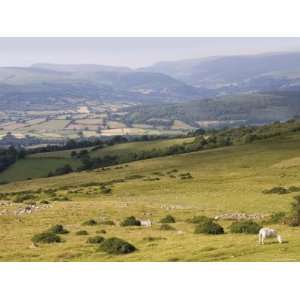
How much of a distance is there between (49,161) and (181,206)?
7107 cm

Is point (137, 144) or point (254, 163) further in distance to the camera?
point (137, 144)

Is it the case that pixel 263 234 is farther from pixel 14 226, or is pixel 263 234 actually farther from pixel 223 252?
pixel 14 226

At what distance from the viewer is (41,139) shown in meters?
181

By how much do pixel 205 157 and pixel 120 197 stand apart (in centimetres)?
3744

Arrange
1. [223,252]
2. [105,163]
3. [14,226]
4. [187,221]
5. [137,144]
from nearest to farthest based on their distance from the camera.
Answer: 1. [223,252]
2. [14,226]
3. [187,221]
4. [105,163]
5. [137,144]

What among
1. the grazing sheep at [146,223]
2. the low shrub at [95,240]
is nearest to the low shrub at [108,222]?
the grazing sheep at [146,223]

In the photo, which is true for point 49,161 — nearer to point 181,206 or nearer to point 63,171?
point 63,171

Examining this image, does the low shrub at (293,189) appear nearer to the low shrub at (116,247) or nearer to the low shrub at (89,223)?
the low shrub at (89,223)

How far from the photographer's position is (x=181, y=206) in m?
35.7

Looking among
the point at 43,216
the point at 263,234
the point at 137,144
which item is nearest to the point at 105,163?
the point at 137,144

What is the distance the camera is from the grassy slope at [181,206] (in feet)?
52.5

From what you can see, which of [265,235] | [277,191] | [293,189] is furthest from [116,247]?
[293,189]
